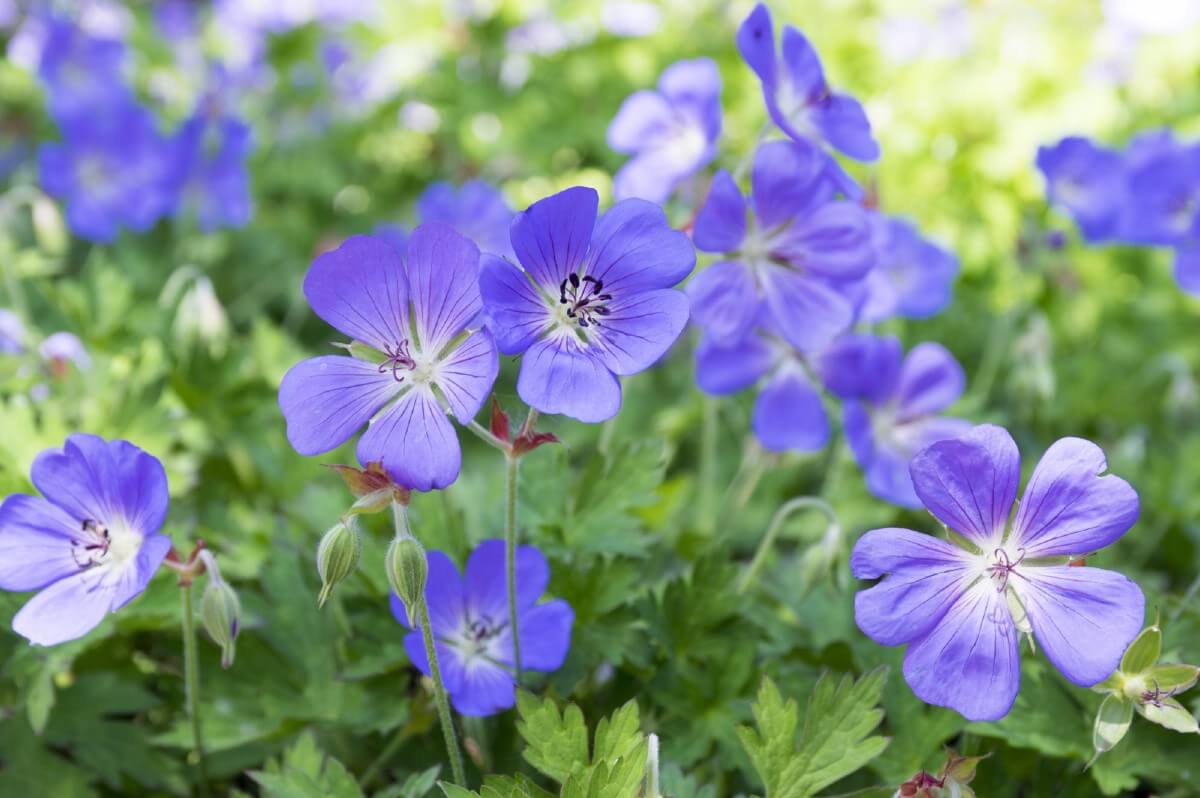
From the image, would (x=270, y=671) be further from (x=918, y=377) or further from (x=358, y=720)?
(x=918, y=377)

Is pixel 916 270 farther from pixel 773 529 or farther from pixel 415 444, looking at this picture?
pixel 415 444

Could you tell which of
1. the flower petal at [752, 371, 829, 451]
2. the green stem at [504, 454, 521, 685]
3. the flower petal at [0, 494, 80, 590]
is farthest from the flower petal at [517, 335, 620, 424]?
the flower petal at [752, 371, 829, 451]

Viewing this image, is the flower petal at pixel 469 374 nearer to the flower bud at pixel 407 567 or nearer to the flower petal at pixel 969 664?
the flower bud at pixel 407 567

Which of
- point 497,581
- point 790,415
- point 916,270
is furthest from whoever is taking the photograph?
point 916,270

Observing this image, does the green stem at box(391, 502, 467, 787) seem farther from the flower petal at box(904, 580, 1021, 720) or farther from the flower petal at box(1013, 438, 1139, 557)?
the flower petal at box(1013, 438, 1139, 557)

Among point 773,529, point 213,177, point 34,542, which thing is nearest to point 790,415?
point 773,529

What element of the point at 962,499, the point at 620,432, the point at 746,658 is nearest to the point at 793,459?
the point at 620,432
